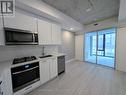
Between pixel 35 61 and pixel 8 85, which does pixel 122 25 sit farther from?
pixel 8 85

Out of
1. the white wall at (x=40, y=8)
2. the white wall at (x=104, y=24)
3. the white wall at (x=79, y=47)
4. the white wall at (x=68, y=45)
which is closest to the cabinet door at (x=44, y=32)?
the white wall at (x=40, y=8)

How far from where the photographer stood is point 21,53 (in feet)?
8.54

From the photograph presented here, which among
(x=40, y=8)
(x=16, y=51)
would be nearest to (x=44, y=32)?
(x=40, y=8)

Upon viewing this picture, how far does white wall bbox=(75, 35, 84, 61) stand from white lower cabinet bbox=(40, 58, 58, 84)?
11.0 feet

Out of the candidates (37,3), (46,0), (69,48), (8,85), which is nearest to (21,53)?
(8,85)

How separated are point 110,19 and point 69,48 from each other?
3105 millimetres

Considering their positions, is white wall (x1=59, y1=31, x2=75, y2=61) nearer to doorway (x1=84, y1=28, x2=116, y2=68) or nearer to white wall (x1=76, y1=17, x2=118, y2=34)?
doorway (x1=84, y1=28, x2=116, y2=68)

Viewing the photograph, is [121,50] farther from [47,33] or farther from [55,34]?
[47,33]

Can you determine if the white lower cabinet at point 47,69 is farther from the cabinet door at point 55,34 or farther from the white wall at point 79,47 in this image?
the white wall at point 79,47

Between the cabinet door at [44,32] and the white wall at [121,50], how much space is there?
3464 mm

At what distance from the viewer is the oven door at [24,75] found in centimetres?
185

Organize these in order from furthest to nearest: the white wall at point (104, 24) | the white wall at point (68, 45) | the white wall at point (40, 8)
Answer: the white wall at point (68, 45), the white wall at point (104, 24), the white wall at point (40, 8)

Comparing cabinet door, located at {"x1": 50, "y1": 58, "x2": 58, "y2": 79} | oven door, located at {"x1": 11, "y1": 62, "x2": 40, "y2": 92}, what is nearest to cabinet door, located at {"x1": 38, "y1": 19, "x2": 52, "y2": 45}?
cabinet door, located at {"x1": 50, "y1": 58, "x2": 58, "y2": 79}

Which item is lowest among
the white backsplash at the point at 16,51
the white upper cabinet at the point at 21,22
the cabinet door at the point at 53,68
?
the cabinet door at the point at 53,68
